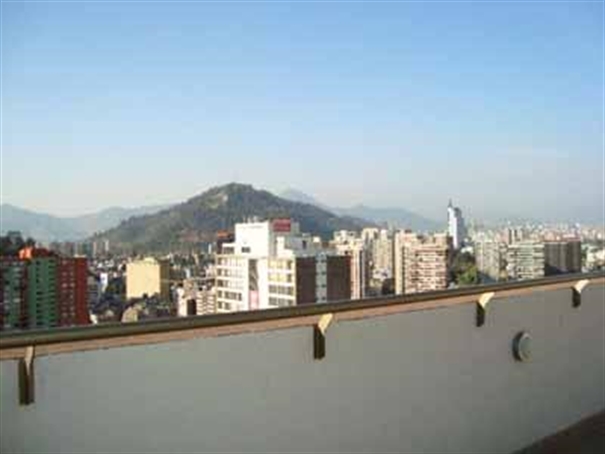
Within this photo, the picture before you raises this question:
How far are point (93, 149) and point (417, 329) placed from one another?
20.8 feet

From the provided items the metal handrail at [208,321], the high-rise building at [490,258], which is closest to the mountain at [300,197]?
the high-rise building at [490,258]

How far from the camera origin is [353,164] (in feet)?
43.2

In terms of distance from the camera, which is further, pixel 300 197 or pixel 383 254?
pixel 300 197

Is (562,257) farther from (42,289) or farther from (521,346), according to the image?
(42,289)

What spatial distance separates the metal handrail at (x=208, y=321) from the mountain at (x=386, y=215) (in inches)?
134

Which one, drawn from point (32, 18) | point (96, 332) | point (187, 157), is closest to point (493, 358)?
point (96, 332)

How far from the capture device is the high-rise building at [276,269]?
4312 millimetres

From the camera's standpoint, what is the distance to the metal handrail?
2279mm

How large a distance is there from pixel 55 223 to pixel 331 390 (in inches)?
139

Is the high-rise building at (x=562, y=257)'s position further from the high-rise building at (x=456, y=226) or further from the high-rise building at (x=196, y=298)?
the high-rise building at (x=196, y=298)

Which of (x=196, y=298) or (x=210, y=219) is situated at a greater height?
(x=210, y=219)

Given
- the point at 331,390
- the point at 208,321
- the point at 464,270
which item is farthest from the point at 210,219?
the point at 208,321

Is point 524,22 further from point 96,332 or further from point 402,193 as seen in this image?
point 96,332

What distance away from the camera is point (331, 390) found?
10.7 feet
